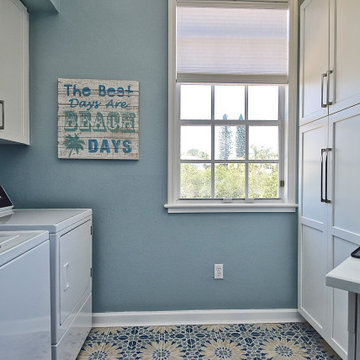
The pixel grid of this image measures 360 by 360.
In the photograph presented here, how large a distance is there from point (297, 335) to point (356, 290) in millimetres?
1384

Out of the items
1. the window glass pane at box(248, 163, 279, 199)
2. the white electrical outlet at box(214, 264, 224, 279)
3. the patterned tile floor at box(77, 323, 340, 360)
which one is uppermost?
the window glass pane at box(248, 163, 279, 199)

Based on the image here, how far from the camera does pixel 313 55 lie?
1882 mm

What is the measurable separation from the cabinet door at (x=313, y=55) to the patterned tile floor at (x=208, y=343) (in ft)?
5.06

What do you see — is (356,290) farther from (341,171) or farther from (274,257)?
(274,257)

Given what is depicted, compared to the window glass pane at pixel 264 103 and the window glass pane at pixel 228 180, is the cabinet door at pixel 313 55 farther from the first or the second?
the window glass pane at pixel 228 180

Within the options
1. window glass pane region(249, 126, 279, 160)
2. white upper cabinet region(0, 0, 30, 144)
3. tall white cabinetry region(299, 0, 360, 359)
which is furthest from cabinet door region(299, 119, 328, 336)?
white upper cabinet region(0, 0, 30, 144)

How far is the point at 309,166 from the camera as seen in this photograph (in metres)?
1.94

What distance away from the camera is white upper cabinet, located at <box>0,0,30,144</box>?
1670 millimetres

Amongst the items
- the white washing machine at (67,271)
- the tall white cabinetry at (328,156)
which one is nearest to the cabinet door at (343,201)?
the tall white cabinetry at (328,156)

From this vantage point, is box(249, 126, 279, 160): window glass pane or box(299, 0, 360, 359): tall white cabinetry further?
box(249, 126, 279, 160): window glass pane


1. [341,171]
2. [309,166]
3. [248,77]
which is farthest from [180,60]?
[341,171]

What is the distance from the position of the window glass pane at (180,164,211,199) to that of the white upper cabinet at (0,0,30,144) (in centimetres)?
120

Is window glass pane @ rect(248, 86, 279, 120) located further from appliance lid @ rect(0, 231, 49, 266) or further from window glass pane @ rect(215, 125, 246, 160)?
appliance lid @ rect(0, 231, 49, 266)

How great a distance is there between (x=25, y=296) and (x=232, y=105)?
1.88 metres
